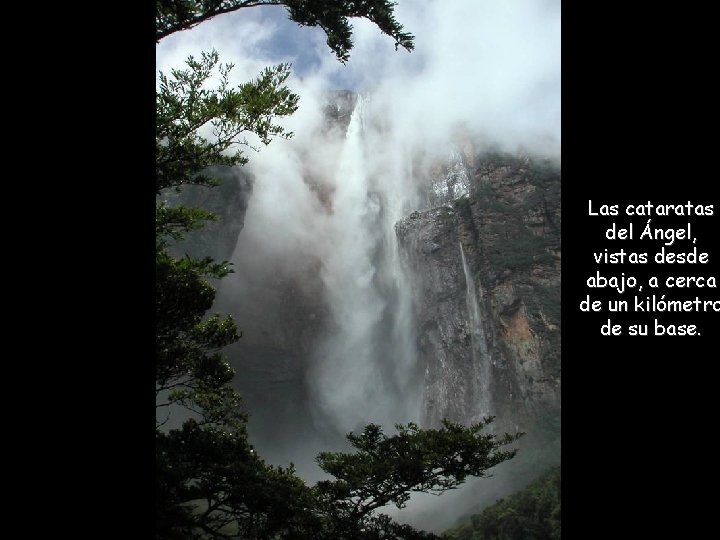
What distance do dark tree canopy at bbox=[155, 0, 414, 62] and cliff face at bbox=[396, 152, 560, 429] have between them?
30.9 meters

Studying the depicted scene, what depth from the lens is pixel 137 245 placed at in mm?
1401

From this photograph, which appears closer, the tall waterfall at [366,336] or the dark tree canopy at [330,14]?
the dark tree canopy at [330,14]

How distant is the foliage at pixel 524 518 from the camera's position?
18125 millimetres

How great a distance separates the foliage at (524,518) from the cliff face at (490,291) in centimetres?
1166

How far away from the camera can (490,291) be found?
35812 millimetres

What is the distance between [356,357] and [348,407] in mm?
4267

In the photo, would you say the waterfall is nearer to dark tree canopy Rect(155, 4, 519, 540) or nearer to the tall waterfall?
the tall waterfall

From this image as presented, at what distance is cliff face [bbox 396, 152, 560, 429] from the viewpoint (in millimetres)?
33125

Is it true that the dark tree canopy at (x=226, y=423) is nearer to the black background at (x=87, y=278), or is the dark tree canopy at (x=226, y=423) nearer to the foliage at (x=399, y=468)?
Result: the foliage at (x=399, y=468)

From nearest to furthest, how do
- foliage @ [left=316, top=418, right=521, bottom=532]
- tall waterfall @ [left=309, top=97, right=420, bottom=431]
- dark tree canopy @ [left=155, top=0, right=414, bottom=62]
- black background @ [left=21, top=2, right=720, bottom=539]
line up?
black background @ [left=21, top=2, right=720, bottom=539]
dark tree canopy @ [left=155, top=0, right=414, bottom=62]
foliage @ [left=316, top=418, right=521, bottom=532]
tall waterfall @ [left=309, top=97, right=420, bottom=431]
